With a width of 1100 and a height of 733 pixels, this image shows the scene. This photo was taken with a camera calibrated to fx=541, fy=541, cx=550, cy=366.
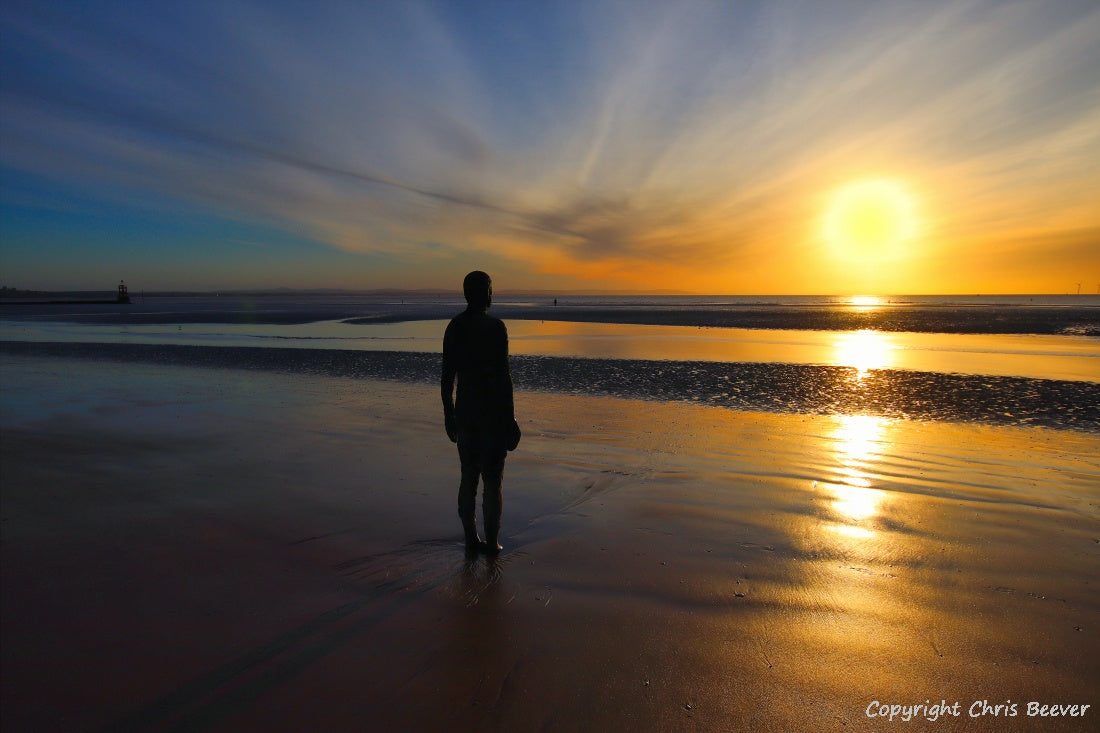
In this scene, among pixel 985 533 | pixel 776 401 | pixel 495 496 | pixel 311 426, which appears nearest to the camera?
pixel 495 496

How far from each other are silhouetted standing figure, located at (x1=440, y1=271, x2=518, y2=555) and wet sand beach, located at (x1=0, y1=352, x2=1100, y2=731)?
0.48 metres

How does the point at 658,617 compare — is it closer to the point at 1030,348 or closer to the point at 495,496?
the point at 495,496

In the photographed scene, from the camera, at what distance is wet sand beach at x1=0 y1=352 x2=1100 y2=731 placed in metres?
3.22

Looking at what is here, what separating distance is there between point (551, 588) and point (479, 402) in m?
1.76

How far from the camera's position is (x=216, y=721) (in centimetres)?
302

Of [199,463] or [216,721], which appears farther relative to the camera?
[199,463]

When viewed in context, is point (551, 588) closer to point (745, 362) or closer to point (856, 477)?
point (856, 477)

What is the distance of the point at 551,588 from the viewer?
4504 mm

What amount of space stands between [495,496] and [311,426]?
660 cm

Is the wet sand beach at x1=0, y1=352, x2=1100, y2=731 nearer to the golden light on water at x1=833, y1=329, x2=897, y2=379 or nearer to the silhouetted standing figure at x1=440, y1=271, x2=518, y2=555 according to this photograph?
the silhouetted standing figure at x1=440, y1=271, x2=518, y2=555

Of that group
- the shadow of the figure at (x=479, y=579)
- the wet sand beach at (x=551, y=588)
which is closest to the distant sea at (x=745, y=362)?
the wet sand beach at (x=551, y=588)

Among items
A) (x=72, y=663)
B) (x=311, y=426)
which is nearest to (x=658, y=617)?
(x=72, y=663)

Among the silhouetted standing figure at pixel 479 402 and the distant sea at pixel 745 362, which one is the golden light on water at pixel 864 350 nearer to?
the distant sea at pixel 745 362

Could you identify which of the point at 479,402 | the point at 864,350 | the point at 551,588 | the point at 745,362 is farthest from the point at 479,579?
the point at 864,350
